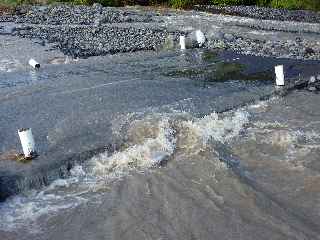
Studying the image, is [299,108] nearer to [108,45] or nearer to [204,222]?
[204,222]

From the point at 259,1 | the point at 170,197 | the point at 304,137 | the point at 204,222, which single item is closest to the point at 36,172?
the point at 170,197

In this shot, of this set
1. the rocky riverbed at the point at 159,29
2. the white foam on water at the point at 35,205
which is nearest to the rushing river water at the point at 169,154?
the white foam on water at the point at 35,205

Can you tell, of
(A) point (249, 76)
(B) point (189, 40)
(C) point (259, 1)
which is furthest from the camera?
(C) point (259, 1)

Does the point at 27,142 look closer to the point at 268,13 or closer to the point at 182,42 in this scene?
the point at 182,42

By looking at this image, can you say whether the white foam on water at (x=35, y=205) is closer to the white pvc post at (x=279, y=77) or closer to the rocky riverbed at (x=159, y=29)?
the white pvc post at (x=279, y=77)

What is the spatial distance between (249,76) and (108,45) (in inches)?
265

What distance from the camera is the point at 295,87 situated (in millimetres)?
11859

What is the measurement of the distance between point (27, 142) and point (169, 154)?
103 inches

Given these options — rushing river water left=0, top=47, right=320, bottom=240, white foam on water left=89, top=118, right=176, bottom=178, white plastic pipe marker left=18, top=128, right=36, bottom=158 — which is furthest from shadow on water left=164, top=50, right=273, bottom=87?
white plastic pipe marker left=18, top=128, right=36, bottom=158

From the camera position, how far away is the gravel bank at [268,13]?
24094 mm

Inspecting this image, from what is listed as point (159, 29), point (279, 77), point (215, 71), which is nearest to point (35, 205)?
point (279, 77)

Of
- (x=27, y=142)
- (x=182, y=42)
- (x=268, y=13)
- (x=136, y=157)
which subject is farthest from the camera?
(x=268, y=13)

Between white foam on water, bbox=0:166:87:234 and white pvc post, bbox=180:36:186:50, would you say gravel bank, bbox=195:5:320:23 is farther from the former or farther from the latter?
white foam on water, bbox=0:166:87:234

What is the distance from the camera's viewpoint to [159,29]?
69.6ft
